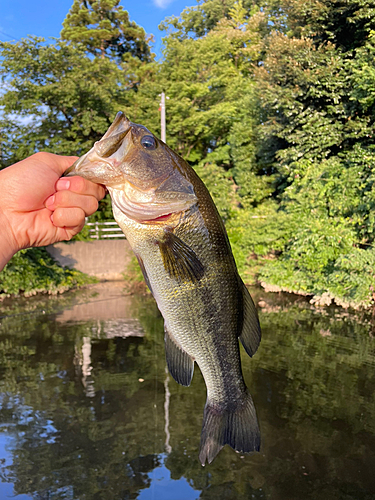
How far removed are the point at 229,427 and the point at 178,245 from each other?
87cm

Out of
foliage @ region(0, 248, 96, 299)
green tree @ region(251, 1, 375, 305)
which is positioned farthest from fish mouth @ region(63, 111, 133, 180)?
foliage @ region(0, 248, 96, 299)

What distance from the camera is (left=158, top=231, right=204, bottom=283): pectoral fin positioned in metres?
1.65

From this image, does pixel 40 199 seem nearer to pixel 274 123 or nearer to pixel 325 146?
pixel 325 146

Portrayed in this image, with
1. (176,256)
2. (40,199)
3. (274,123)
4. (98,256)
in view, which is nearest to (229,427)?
(176,256)

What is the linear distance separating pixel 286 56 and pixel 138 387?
13423mm

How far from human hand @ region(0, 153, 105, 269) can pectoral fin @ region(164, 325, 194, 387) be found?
752 mm

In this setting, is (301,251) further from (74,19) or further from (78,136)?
(74,19)

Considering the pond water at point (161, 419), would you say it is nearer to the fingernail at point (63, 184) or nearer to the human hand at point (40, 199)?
the human hand at point (40, 199)

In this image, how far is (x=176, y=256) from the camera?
166 cm

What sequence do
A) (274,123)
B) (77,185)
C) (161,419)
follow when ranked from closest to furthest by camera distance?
(77,185) < (161,419) < (274,123)

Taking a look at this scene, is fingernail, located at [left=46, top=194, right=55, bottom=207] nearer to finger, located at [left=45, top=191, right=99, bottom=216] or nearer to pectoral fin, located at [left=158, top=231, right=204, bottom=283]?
finger, located at [left=45, top=191, right=99, bottom=216]

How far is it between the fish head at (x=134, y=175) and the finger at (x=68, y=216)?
38cm

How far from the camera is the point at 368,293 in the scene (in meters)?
10.0

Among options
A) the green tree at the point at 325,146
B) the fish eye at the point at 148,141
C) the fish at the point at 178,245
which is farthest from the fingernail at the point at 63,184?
the green tree at the point at 325,146
